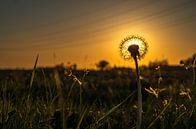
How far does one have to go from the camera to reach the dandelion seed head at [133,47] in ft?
9.37

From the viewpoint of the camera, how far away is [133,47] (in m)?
2.88

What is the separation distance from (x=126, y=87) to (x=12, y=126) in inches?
377

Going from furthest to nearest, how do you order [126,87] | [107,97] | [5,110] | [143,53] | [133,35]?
[126,87] < [107,97] < [5,110] < [133,35] < [143,53]

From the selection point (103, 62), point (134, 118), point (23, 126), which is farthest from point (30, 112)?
point (103, 62)

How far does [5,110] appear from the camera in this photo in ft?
11.8

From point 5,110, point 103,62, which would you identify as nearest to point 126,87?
point 5,110

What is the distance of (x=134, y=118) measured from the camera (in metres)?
4.27

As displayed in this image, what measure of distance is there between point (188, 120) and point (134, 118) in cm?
61

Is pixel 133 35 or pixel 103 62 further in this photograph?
pixel 103 62

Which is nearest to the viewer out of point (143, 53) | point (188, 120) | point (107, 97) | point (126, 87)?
point (143, 53)

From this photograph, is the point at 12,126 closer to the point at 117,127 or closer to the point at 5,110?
the point at 5,110

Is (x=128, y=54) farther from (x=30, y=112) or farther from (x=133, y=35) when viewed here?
(x=30, y=112)

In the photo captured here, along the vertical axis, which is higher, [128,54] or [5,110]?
[128,54]

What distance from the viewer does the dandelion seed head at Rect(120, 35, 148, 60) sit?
286 cm
